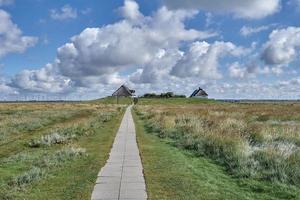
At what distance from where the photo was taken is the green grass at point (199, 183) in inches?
379

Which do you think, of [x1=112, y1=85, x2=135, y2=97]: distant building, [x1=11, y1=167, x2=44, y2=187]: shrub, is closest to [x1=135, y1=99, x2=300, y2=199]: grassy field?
[x1=11, y1=167, x2=44, y2=187]: shrub

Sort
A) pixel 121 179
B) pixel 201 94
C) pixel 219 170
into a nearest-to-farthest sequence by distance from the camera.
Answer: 1. pixel 121 179
2. pixel 219 170
3. pixel 201 94

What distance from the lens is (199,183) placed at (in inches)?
427

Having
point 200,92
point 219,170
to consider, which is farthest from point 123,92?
point 219,170

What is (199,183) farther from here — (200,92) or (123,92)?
(200,92)

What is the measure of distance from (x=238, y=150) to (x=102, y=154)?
4.97 metres

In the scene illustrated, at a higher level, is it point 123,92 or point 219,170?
point 123,92

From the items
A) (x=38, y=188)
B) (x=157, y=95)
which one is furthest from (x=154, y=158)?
(x=157, y=95)

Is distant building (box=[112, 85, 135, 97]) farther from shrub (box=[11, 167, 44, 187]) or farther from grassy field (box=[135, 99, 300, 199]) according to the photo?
shrub (box=[11, 167, 44, 187])

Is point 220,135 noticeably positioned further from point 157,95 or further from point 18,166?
point 157,95

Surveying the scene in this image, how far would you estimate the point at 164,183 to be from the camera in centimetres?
1077

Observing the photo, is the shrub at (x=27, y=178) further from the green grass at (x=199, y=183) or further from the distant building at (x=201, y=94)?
the distant building at (x=201, y=94)

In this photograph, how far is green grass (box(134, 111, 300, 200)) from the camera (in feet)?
31.6

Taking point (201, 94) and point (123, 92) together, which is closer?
point (123, 92)
